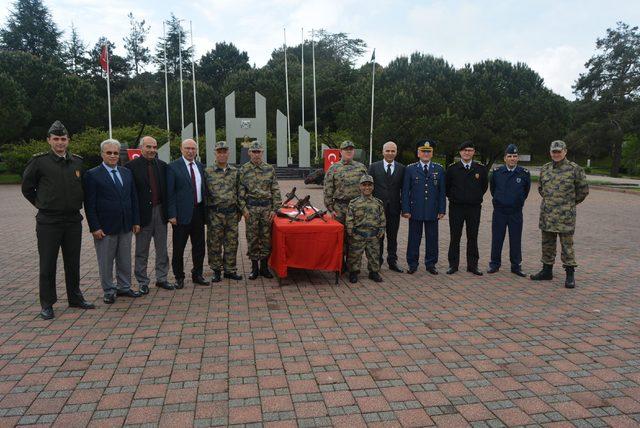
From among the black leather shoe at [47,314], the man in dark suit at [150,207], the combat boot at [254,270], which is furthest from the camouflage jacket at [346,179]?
the black leather shoe at [47,314]

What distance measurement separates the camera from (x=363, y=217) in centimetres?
612

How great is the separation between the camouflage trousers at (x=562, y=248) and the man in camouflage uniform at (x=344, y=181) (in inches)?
101

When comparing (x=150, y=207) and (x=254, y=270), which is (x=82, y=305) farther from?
(x=254, y=270)

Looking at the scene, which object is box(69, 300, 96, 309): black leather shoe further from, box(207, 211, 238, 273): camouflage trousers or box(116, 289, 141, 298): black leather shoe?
box(207, 211, 238, 273): camouflage trousers

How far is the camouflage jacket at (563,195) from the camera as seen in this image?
6.02m

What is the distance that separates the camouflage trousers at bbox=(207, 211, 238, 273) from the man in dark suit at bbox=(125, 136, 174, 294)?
1.92 ft

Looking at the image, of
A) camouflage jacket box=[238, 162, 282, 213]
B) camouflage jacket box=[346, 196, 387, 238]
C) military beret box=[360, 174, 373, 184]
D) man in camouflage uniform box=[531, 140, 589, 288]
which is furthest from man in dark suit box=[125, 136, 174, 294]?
man in camouflage uniform box=[531, 140, 589, 288]

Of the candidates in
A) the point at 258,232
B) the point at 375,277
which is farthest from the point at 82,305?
the point at 375,277

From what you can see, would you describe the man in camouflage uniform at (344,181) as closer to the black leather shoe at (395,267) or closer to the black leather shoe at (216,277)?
the black leather shoe at (395,267)

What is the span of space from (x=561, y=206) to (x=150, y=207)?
5122mm

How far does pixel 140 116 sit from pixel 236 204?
36.1 metres

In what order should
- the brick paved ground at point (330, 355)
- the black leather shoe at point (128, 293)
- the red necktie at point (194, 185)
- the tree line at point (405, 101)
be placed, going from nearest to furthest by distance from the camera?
1. the brick paved ground at point (330, 355)
2. the black leather shoe at point (128, 293)
3. the red necktie at point (194, 185)
4. the tree line at point (405, 101)

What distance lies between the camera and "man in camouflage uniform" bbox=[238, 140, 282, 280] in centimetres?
611

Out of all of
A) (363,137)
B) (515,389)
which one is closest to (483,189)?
(515,389)
